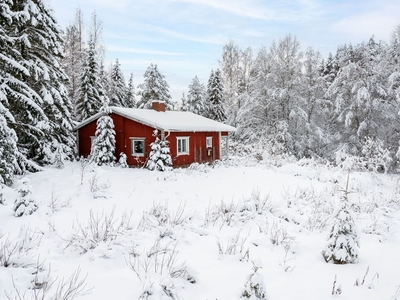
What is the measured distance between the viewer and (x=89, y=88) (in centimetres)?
2517

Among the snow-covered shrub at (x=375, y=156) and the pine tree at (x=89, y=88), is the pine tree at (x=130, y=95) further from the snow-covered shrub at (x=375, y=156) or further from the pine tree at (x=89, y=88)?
the snow-covered shrub at (x=375, y=156)

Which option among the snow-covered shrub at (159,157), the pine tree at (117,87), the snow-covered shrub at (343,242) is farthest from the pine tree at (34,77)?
the pine tree at (117,87)

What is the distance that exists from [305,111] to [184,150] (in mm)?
13682

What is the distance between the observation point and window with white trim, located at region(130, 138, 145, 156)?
19392mm

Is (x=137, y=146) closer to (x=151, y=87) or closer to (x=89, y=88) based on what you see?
(x=89, y=88)

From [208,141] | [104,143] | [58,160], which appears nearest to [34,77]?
[58,160]

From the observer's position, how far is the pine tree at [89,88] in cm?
2498

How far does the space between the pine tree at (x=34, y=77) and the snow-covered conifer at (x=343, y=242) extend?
42.1 feet

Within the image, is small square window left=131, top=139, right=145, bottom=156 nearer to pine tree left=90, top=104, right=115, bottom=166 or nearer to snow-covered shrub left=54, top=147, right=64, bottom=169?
pine tree left=90, top=104, right=115, bottom=166

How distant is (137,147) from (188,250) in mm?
15135

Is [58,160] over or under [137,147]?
under

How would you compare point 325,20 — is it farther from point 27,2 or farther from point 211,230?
point 27,2

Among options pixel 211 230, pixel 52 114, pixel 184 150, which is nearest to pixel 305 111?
pixel 184 150

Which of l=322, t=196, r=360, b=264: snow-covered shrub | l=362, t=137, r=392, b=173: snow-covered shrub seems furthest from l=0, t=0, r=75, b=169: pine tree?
l=362, t=137, r=392, b=173: snow-covered shrub
